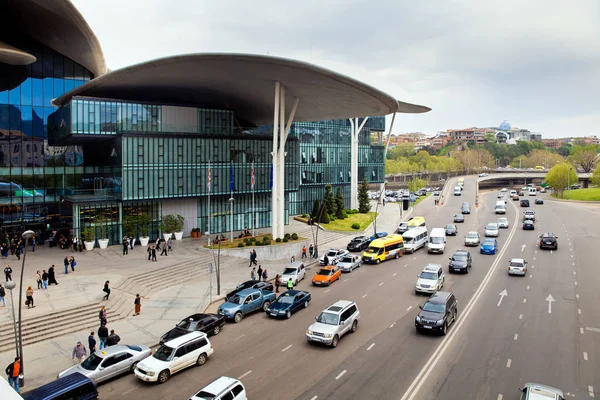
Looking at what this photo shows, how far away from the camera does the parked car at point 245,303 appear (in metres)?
26.9

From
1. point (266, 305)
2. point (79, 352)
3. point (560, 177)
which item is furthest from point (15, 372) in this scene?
point (560, 177)

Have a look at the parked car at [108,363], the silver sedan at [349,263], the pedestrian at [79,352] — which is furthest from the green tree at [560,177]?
the pedestrian at [79,352]

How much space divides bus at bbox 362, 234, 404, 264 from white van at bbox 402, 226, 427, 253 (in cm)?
132

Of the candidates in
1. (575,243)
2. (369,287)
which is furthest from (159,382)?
(575,243)

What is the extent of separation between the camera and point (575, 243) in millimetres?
51094

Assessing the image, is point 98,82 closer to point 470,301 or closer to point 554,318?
point 470,301

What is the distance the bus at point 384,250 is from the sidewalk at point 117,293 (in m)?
7.44

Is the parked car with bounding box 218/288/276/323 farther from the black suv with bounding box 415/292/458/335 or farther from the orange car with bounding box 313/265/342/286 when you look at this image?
the black suv with bounding box 415/292/458/335

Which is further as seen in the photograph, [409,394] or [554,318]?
[554,318]

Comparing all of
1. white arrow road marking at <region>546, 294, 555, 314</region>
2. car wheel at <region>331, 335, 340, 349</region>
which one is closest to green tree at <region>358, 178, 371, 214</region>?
white arrow road marking at <region>546, 294, 555, 314</region>

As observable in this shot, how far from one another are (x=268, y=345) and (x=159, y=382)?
18.8 feet

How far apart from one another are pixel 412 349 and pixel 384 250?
22.4 metres

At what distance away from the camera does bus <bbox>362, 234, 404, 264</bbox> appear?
43094 mm

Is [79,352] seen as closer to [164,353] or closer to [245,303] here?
[164,353]
